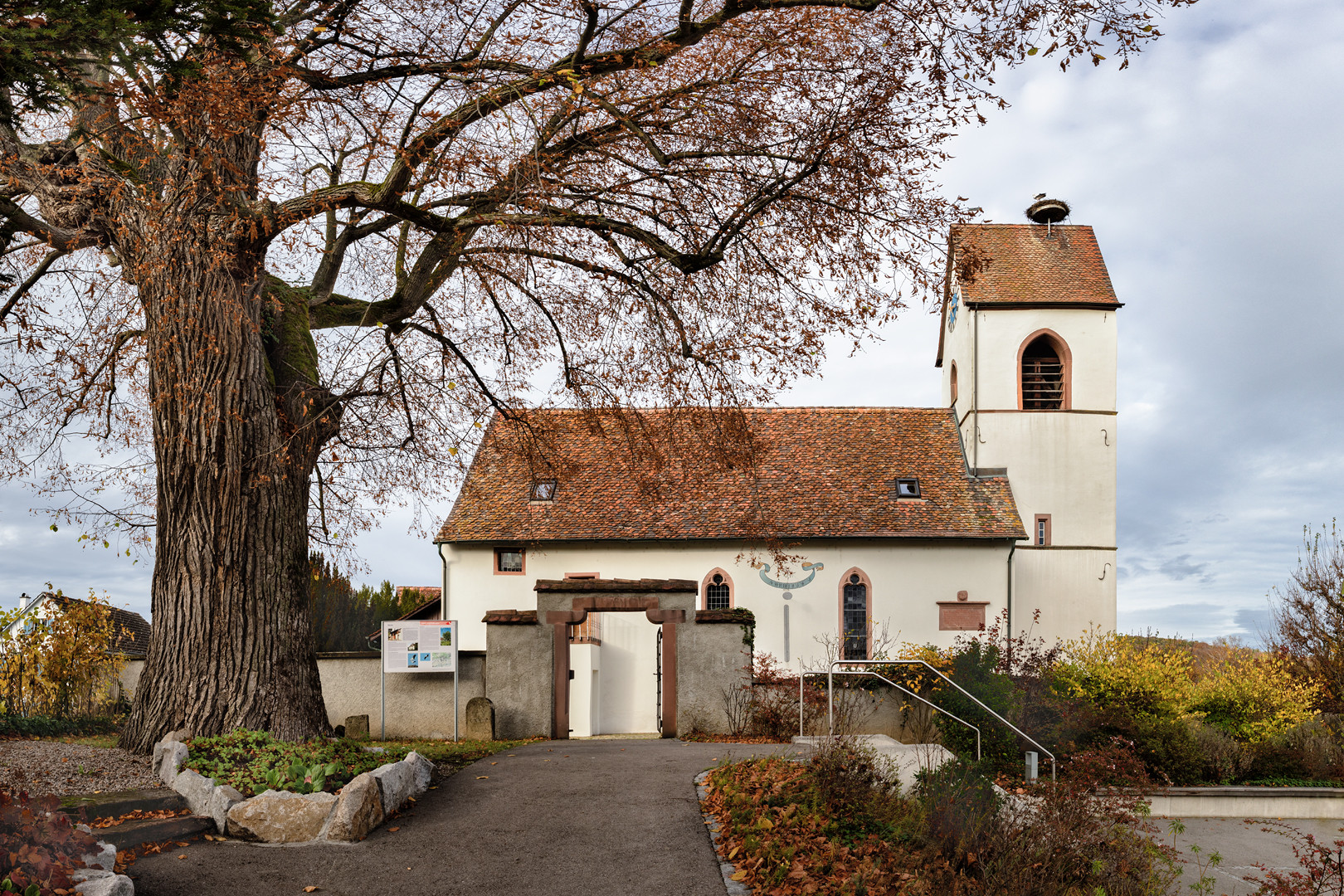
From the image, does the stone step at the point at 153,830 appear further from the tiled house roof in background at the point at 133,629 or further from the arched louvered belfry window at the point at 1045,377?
the arched louvered belfry window at the point at 1045,377

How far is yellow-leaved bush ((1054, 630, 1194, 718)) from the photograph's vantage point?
15328 mm

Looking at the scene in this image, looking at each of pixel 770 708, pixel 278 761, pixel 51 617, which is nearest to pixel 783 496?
pixel 770 708

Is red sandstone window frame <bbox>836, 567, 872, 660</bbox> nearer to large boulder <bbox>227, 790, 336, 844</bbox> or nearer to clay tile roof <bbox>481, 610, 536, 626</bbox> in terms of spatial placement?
clay tile roof <bbox>481, 610, 536, 626</bbox>

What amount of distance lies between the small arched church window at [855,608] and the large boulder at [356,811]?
16.8m

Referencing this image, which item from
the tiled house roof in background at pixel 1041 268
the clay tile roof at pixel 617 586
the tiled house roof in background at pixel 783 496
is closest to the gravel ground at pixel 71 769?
the clay tile roof at pixel 617 586

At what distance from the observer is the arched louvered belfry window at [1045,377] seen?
88.0 feet

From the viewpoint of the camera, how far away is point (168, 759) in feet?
28.8

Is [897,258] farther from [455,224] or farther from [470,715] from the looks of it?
[470,715]

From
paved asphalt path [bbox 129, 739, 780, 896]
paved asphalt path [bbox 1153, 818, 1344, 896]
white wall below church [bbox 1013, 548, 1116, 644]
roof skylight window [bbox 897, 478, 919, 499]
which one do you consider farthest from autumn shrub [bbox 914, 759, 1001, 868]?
white wall below church [bbox 1013, 548, 1116, 644]

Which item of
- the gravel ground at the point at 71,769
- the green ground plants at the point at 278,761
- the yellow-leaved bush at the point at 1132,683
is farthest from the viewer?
the yellow-leaved bush at the point at 1132,683

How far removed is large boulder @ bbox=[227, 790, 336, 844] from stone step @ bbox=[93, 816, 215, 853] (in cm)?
24

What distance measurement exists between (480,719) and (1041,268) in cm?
2042

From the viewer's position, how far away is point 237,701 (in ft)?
33.0

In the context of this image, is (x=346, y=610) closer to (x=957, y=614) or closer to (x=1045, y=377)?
(x=957, y=614)
